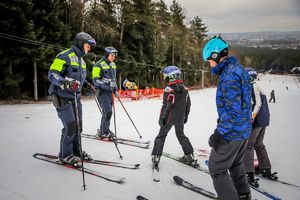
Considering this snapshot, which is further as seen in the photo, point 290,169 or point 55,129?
point 55,129

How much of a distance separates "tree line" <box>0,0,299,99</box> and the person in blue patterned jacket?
17.1 metres

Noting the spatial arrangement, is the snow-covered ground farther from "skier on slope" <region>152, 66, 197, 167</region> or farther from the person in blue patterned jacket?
the person in blue patterned jacket

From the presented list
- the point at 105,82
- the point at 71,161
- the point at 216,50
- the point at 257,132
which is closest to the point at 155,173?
the point at 71,161

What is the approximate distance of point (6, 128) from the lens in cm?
708

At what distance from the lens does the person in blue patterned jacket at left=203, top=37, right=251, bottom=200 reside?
7.97ft

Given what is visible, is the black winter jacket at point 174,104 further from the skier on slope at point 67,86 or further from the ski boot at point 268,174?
the ski boot at point 268,174

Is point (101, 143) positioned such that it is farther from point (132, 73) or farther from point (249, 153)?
point (132, 73)

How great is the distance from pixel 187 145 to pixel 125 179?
1.44 metres

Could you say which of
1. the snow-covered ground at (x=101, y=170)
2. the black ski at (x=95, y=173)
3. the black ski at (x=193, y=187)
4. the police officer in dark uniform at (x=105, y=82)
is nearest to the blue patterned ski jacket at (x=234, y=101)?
the black ski at (x=193, y=187)

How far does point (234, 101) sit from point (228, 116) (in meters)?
0.17

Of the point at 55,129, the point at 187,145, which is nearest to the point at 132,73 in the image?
the point at 55,129

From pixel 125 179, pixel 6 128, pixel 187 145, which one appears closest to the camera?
pixel 125 179

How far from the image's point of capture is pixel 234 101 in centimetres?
241

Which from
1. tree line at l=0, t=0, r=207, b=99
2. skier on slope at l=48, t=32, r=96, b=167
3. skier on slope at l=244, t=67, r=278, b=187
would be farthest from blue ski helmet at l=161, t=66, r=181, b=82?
tree line at l=0, t=0, r=207, b=99
